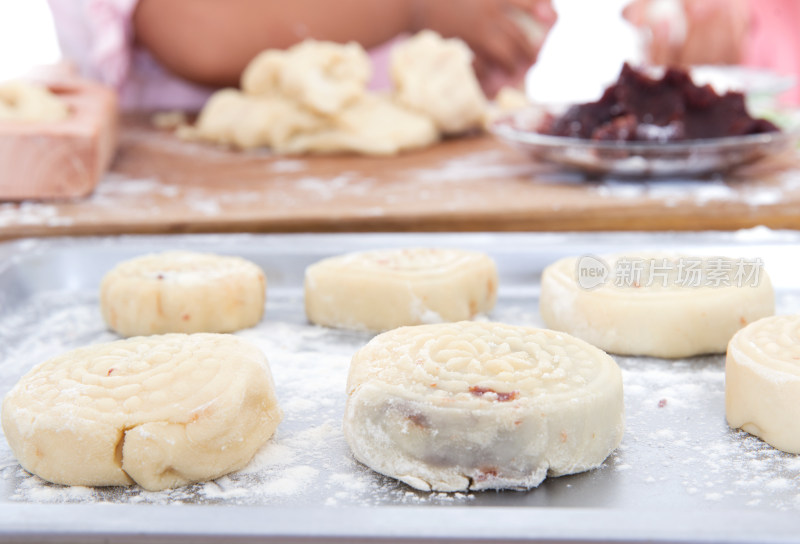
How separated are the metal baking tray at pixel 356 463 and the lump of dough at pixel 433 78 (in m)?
0.75

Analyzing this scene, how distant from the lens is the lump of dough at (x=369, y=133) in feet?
6.24

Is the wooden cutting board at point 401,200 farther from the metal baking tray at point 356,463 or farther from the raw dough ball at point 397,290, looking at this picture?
the raw dough ball at point 397,290

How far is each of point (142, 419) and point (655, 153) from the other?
1068 millimetres

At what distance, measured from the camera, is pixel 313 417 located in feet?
2.92

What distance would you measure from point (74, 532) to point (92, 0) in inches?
76.1

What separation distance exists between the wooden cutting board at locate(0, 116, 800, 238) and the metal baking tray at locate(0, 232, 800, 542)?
0.06 meters

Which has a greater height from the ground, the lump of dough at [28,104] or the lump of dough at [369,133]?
the lump of dough at [28,104]

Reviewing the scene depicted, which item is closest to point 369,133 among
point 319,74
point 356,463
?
point 319,74

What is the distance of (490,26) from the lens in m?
2.59

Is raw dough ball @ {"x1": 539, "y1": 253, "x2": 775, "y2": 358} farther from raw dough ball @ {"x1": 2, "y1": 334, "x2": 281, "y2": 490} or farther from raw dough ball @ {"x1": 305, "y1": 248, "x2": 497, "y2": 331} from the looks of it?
raw dough ball @ {"x1": 2, "y1": 334, "x2": 281, "y2": 490}

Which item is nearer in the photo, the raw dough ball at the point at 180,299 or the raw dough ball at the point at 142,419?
the raw dough ball at the point at 142,419

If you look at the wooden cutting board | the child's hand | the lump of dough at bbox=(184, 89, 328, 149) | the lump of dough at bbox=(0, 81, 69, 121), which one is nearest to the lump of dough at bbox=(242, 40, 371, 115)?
the lump of dough at bbox=(184, 89, 328, 149)

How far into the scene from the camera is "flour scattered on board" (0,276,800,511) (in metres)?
0.73

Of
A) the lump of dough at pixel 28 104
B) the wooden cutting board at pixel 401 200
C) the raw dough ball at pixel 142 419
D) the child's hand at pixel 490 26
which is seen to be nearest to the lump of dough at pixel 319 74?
the wooden cutting board at pixel 401 200
